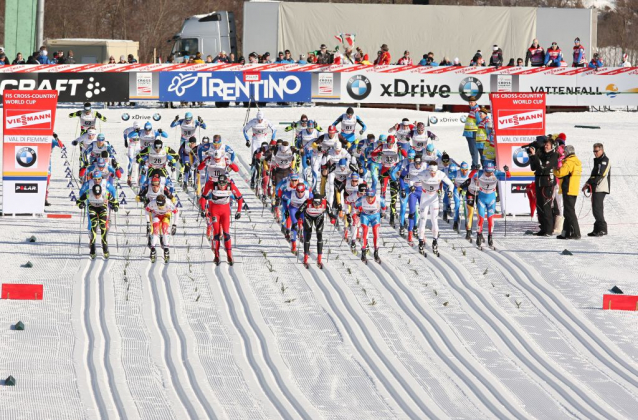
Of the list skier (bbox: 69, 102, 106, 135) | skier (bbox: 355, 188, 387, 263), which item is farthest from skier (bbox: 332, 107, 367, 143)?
skier (bbox: 355, 188, 387, 263)

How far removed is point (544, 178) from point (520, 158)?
99 cm

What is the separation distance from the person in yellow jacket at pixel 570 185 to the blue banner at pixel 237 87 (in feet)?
39.3

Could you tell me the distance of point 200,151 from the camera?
23875 mm

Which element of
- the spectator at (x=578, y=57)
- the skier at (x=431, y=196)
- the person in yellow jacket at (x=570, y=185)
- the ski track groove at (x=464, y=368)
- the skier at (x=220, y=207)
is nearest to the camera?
the ski track groove at (x=464, y=368)

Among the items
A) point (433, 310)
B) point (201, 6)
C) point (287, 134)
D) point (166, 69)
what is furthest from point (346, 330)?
point (201, 6)

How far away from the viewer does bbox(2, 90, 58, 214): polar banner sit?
22328 mm

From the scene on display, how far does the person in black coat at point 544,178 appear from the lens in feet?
71.8

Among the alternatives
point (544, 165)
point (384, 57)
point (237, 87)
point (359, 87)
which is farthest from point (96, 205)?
point (384, 57)

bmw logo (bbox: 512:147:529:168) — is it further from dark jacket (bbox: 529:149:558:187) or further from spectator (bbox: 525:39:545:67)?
spectator (bbox: 525:39:545:67)

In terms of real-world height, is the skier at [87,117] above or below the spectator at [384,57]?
below

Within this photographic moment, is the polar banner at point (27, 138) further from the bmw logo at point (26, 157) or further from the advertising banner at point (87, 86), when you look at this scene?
the advertising banner at point (87, 86)

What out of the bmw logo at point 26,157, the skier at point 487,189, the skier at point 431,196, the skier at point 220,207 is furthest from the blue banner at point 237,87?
the skier at point 220,207

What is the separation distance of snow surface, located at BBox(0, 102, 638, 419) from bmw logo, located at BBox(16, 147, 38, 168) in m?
1.10

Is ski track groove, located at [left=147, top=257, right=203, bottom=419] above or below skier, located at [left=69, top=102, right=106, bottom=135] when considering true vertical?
below
